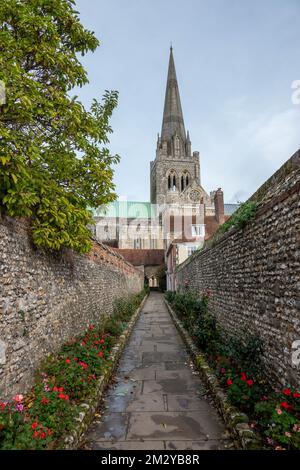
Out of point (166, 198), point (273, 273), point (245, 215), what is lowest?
point (273, 273)

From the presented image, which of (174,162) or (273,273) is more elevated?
(174,162)

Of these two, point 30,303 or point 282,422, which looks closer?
point 282,422

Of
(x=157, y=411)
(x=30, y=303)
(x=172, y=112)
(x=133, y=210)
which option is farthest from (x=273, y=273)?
(x=172, y=112)

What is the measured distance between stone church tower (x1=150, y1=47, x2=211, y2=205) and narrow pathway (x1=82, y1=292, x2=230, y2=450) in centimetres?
4632

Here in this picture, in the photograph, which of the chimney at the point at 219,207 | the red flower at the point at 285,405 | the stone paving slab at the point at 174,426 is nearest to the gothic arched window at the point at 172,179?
the chimney at the point at 219,207

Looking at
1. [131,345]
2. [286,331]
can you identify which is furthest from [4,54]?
[131,345]

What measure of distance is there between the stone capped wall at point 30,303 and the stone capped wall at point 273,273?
3.81 metres

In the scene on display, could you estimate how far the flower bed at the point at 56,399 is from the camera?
9.54 ft

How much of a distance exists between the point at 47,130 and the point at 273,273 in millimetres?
4887

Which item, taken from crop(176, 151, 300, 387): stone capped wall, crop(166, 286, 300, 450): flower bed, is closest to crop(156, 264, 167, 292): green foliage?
crop(166, 286, 300, 450): flower bed

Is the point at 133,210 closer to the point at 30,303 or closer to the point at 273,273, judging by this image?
the point at 30,303

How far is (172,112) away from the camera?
6272 cm

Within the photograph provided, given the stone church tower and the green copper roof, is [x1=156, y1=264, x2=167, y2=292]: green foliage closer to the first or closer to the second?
the stone church tower
